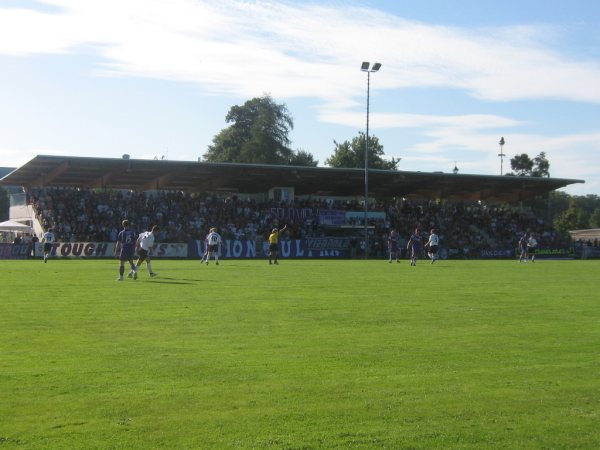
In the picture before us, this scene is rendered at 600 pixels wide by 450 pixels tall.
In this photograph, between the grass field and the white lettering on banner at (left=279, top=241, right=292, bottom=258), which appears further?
the white lettering on banner at (left=279, top=241, right=292, bottom=258)

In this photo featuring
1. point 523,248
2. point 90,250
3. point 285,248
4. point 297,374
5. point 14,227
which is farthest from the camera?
point 285,248

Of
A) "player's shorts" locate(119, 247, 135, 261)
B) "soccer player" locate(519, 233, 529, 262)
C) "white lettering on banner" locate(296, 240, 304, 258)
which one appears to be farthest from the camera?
"white lettering on banner" locate(296, 240, 304, 258)

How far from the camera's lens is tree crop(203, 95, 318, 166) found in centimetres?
11056

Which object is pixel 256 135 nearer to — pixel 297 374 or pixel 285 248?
pixel 285 248

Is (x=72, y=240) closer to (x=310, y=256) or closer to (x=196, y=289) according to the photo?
(x=310, y=256)

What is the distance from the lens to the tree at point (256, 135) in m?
111

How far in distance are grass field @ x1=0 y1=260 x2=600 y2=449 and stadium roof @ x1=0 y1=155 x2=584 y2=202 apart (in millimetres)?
42170

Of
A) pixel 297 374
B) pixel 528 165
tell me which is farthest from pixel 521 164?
pixel 297 374

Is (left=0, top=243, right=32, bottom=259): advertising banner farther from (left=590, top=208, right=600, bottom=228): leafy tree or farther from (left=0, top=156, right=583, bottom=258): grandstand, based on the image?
(left=590, top=208, right=600, bottom=228): leafy tree

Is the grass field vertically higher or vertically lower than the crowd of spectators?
lower

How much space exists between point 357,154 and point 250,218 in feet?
210

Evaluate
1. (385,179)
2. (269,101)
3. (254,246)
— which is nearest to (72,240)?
(254,246)

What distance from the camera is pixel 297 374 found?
31.1ft

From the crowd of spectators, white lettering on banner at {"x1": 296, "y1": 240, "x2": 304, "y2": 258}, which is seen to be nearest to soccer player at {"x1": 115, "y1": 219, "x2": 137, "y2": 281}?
the crowd of spectators
